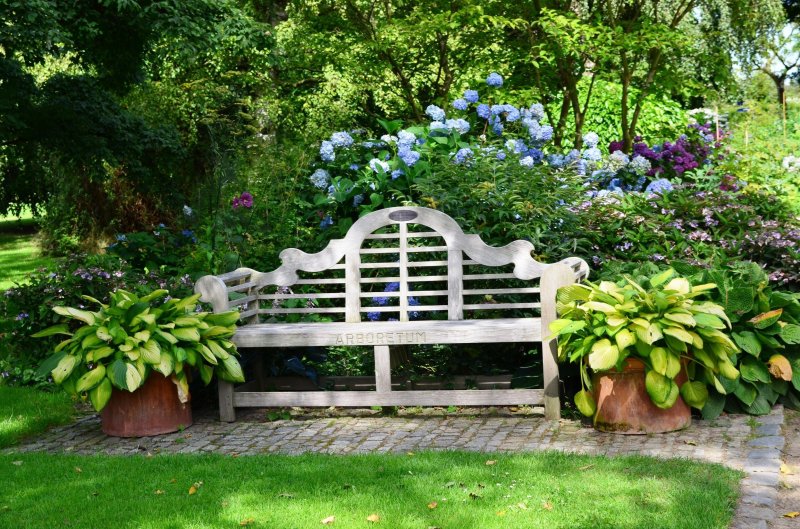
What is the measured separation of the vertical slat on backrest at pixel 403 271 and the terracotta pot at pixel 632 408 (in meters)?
1.45

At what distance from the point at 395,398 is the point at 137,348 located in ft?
5.03

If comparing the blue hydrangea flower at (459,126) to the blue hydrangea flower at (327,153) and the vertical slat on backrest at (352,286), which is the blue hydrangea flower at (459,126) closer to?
the blue hydrangea flower at (327,153)

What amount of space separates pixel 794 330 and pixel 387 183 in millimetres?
3029

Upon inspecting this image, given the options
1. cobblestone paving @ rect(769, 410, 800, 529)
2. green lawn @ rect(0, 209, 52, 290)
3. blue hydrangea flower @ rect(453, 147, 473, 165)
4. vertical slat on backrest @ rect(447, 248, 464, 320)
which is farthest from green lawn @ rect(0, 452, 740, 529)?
green lawn @ rect(0, 209, 52, 290)

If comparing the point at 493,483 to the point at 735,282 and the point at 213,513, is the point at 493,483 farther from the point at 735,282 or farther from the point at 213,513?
the point at 735,282

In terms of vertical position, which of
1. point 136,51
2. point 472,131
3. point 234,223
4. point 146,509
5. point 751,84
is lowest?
point 146,509

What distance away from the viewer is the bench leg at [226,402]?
5828mm

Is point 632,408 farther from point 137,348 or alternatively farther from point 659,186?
point 659,186

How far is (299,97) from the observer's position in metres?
13.9

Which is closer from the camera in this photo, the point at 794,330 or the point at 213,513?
the point at 213,513

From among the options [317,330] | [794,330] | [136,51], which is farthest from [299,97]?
[794,330]

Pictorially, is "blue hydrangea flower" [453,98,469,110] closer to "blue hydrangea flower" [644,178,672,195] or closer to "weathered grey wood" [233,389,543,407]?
"blue hydrangea flower" [644,178,672,195]

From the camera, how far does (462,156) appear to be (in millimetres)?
7004

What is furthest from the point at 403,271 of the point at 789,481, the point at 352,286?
the point at 789,481
